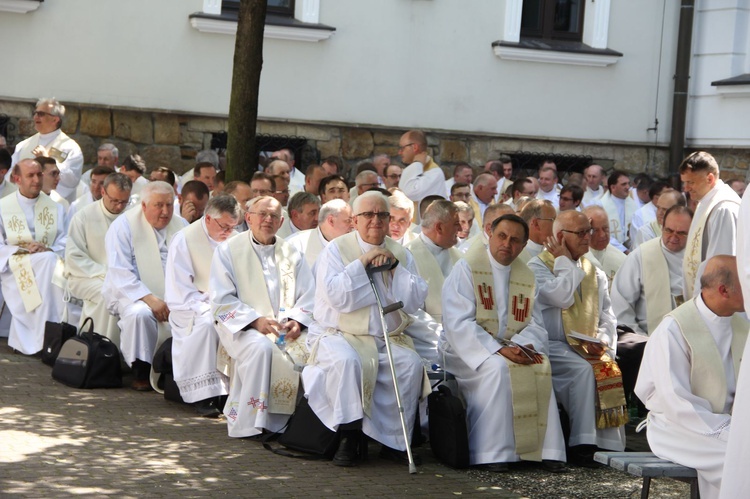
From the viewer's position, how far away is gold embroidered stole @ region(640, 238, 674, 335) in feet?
31.4

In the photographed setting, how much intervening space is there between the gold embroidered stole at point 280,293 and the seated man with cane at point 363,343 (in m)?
0.28

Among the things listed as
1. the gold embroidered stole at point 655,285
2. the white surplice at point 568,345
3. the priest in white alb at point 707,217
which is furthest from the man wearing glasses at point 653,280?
the white surplice at point 568,345

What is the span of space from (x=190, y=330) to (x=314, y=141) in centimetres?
681

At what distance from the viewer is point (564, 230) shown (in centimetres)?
849

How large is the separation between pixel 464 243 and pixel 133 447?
4.01 m

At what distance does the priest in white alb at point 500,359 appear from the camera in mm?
7734

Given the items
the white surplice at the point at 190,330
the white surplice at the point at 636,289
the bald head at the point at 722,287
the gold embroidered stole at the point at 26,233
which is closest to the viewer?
the bald head at the point at 722,287

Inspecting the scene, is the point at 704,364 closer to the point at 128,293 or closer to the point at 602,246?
the point at 602,246

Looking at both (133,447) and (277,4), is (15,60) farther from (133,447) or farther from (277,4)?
(133,447)

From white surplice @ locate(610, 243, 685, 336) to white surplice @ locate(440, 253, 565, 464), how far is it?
183 cm

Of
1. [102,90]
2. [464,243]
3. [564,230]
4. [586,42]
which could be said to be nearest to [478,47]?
[586,42]

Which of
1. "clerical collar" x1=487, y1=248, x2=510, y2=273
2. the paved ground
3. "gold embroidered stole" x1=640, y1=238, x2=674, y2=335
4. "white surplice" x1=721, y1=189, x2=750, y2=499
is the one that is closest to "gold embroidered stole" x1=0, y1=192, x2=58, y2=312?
the paved ground

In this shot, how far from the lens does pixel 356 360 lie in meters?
7.71

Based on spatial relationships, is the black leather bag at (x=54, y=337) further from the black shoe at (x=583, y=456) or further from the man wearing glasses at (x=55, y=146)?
the black shoe at (x=583, y=456)
